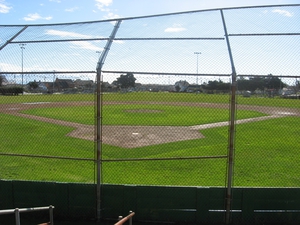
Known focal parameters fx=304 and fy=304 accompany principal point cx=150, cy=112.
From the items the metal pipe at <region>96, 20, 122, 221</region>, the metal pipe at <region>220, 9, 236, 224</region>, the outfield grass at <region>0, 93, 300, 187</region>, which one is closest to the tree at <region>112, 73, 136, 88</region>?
the metal pipe at <region>96, 20, 122, 221</region>

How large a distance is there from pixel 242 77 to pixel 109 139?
10226 millimetres

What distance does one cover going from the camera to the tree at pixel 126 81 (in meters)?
6.24

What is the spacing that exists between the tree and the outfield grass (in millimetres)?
2074

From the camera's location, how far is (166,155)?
11.9 m

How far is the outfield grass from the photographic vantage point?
9.16 metres

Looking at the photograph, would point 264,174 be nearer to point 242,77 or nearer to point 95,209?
point 242,77

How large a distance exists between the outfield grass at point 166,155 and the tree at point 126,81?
2074mm

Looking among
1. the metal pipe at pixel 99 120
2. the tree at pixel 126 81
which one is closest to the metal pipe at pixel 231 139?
the tree at pixel 126 81

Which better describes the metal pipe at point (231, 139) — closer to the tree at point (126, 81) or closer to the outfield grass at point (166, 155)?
the tree at point (126, 81)

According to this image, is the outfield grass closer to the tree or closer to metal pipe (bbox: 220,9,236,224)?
the tree

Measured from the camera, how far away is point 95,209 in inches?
246

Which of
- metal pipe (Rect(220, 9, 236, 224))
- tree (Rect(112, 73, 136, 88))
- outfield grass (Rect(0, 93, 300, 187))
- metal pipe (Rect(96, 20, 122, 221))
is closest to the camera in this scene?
metal pipe (Rect(220, 9, 236, 224))

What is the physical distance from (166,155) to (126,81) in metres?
6.11

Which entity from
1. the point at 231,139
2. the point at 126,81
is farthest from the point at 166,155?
the point at 231,139
